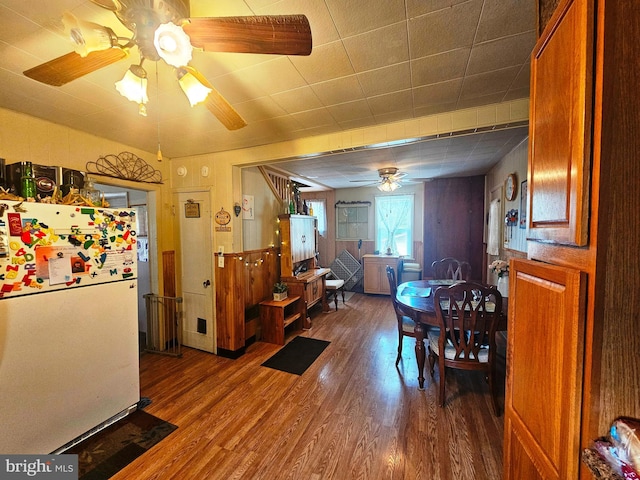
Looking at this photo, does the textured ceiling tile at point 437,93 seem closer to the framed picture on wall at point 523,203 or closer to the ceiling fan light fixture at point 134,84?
the framed picture on wall at point 523,203

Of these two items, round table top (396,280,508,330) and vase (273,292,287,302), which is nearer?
round table top (396,280,508,330)

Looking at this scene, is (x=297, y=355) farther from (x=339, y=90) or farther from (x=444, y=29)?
(x=444, y=29)

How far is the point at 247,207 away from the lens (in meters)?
3.20

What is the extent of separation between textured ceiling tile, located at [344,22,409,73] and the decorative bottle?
2.24 metres

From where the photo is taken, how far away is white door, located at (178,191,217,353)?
3.07m

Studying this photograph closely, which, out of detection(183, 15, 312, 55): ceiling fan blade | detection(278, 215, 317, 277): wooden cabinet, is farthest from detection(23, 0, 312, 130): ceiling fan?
detection(278, 215, 317, 277): wooden cabinet

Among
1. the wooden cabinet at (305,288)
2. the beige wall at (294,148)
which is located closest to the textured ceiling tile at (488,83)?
the beige wall at (294,148)

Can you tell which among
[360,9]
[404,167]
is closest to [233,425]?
[360,9]

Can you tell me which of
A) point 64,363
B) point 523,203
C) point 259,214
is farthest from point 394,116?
point 64,363

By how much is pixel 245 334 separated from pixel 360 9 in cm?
319

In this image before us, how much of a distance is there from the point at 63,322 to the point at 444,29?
2.78 m

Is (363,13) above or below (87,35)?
above

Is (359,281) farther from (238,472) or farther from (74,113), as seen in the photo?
(74,113)

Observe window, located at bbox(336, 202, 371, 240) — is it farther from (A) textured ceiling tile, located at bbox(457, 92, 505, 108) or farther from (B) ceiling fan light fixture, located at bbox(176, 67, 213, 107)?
(B) ceiling fan light fixture, located at bbox(176, 67, 213, 107)
